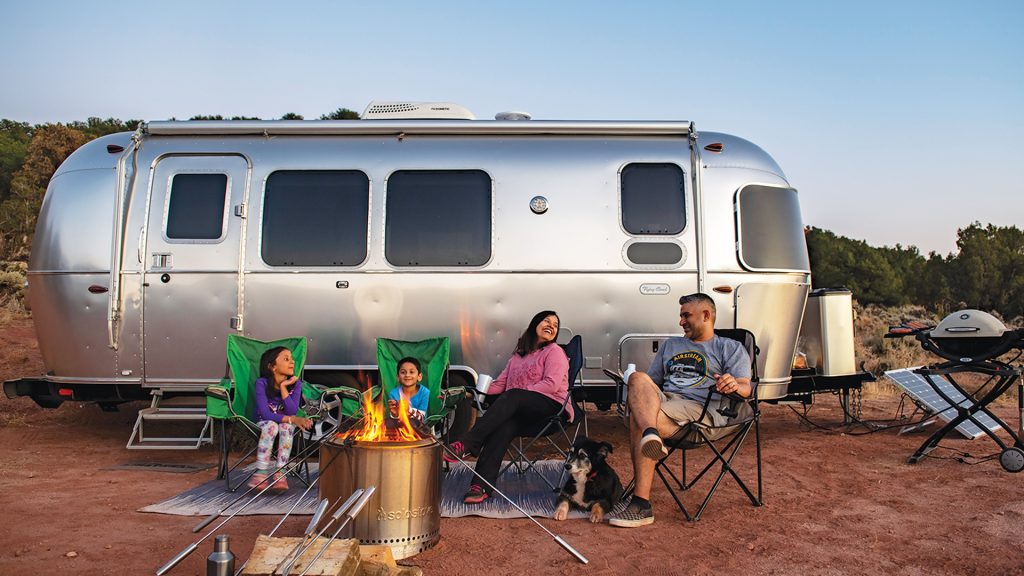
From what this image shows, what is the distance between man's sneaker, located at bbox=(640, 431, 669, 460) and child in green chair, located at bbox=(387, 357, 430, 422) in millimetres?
1629

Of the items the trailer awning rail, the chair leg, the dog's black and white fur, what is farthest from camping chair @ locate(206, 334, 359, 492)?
the dog's black and white fur

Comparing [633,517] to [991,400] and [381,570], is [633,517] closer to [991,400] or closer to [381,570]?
[381,570]

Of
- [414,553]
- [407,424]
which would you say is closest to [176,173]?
[407,424]

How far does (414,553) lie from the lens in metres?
3.59

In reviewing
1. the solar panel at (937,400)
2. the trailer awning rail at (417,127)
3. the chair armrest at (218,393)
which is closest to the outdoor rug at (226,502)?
the chair armrest at (218,393)

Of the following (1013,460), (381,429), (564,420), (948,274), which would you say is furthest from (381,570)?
(948,274)

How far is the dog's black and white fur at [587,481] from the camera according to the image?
4.27 metres

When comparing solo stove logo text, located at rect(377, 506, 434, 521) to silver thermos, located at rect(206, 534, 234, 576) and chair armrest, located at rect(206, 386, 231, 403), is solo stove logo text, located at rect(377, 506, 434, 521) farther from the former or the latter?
chair armrest, located at rect(206, 386, 231, 403)

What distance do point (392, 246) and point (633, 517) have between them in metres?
2.70

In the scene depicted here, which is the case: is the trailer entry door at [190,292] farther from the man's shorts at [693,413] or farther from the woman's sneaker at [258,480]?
the man's shorts at [693,413]

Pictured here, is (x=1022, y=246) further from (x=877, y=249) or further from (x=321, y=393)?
(x=321, y=393)

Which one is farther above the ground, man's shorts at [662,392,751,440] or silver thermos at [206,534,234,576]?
man's shorts at [662,392,751,440]

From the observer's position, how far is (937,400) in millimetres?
6656

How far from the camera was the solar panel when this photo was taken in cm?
643
